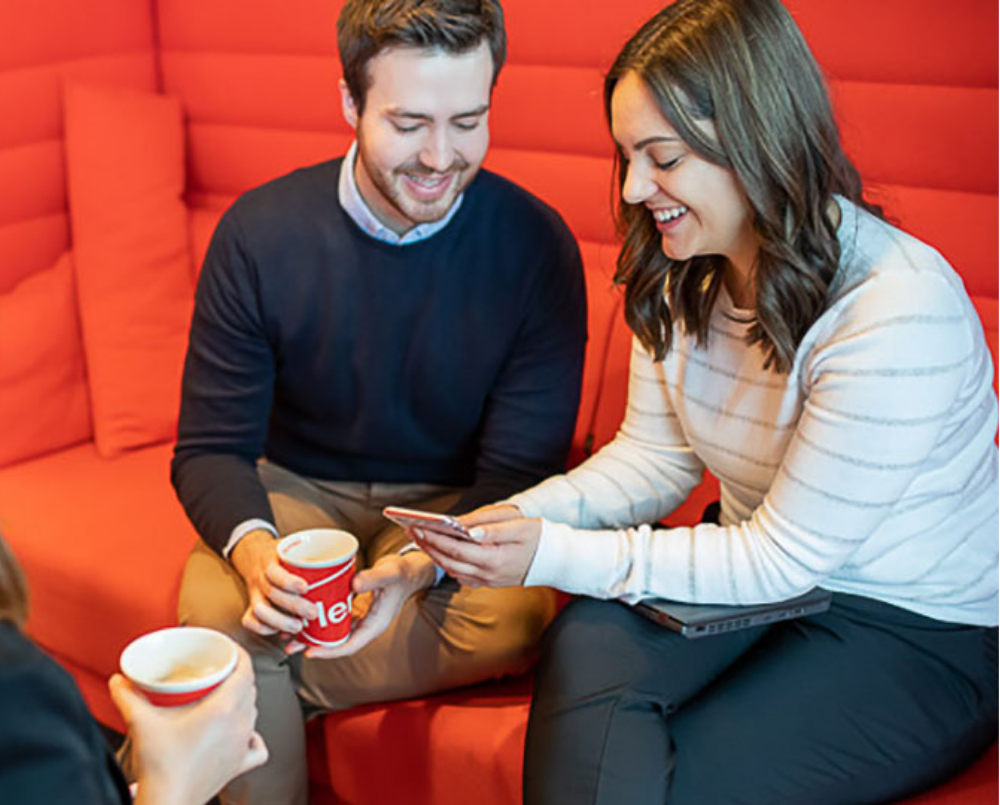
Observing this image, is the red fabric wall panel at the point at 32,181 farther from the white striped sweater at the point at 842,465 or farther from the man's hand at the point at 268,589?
the white striped sweater at the point at 842,465

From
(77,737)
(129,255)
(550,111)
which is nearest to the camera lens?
(77,737)

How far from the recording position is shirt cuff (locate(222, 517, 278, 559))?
57.9 inches

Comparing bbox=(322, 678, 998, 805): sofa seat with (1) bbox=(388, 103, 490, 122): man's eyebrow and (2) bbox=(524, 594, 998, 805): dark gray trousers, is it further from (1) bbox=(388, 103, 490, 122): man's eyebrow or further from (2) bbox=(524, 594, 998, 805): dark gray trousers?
(1) bbox=(388, 103, 490, 122): man's eyebrow

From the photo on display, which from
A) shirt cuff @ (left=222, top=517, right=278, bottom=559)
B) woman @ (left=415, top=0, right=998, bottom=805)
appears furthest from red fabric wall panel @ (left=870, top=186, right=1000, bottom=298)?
shirt cuff @ (left=222, top=517, right=278, bottom=559)

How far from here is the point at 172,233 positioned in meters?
2.03

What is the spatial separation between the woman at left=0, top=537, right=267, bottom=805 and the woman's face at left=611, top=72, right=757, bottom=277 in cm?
68

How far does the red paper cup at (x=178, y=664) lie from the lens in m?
0.92

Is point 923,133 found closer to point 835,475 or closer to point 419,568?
point 835,475

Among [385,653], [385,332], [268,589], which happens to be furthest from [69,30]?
[385,653]

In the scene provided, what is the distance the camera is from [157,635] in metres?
0.98

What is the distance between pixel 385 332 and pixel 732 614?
61 cm

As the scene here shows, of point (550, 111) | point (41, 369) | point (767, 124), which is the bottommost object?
point (41, 369)

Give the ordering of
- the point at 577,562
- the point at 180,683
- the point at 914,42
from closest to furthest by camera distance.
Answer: the point at 180,683 < the point at 577,562 < the point at 914,42

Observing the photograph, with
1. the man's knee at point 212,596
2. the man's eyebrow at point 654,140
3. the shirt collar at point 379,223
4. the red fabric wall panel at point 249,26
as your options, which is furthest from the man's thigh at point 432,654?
the red fabric wall panel at point 249,26
